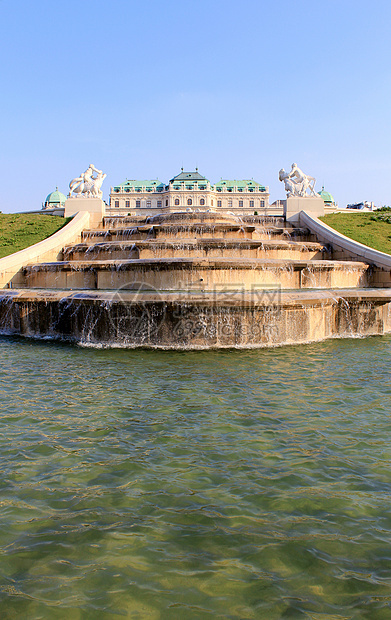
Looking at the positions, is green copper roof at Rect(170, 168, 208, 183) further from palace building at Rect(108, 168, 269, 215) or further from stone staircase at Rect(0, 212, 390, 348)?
stone staircase at Rect(0, 212, 390, 348)

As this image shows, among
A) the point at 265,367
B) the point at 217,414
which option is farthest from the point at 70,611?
the point at 265,367

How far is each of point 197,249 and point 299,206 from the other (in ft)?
33.4

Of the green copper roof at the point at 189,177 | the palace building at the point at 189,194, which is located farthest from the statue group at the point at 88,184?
the green copper roof at the point at 189,177

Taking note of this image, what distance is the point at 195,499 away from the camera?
3.54 meters

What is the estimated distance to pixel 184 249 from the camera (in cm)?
1460

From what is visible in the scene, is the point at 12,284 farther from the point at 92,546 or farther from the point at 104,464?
the point at 92,546

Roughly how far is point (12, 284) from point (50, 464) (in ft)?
42.5

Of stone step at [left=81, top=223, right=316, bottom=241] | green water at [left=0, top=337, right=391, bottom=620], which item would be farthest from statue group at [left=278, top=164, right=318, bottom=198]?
green water at [left=0, top=337, right=391, bottom=620]

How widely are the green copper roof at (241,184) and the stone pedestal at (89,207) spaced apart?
8459 centimetres

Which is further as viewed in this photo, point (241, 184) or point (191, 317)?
point (241, 184)

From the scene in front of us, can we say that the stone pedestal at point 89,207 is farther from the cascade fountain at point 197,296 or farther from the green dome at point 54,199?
the green dome at point 54,199

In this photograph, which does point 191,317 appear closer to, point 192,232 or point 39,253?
point 192,232

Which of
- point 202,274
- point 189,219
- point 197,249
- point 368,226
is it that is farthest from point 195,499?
point 368,226

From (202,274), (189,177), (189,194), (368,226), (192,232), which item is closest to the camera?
(202,274)
